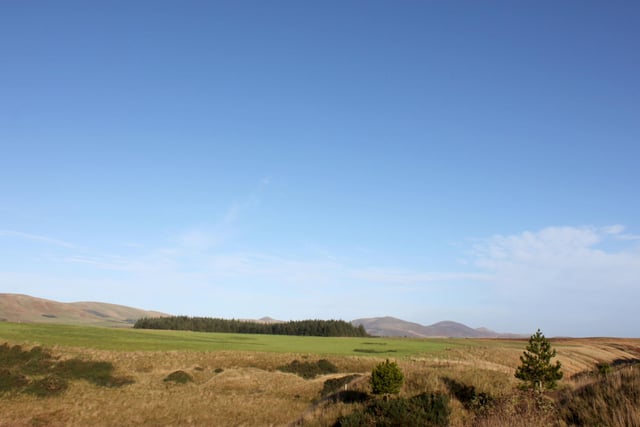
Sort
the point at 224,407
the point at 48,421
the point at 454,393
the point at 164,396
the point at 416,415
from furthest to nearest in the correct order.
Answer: the point at 164,396
the point at 224,407
the point at 48,421
the point at 454,393
the point at 416,415

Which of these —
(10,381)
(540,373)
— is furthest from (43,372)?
(540,373)

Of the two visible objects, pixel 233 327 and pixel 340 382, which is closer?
pixel 340 382

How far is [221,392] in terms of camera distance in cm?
4162

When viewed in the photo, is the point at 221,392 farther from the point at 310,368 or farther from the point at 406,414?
the point at 406,414

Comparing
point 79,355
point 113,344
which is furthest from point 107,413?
point 113,344

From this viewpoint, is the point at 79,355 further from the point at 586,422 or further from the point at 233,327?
the point at 233,327

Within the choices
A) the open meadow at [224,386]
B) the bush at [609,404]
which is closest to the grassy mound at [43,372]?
the open meadow at [224,386]

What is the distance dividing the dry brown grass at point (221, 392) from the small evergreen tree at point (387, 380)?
0.78 meters

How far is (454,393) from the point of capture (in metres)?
23.1

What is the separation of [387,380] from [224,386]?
959 inches

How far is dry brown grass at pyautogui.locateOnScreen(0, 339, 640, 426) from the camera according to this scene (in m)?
25.5

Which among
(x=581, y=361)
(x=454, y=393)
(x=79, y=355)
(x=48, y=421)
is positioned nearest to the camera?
(x=454, y=393)

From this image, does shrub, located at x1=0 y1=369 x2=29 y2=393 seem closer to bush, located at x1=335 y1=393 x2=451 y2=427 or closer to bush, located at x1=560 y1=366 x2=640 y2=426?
bush, located at x1=335 y1=393 x2=451 y2=427

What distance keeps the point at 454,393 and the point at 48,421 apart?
29.8 meters
